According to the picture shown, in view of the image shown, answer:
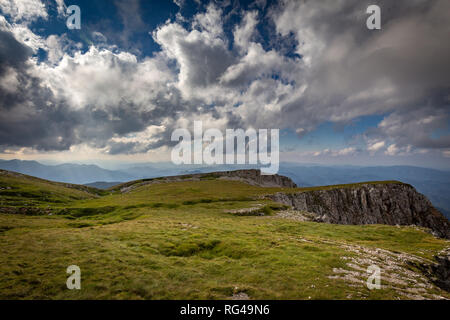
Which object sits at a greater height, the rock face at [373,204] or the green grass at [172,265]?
the green grass at [172,265]

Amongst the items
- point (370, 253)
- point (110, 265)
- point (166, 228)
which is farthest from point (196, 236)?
point (370, 253)

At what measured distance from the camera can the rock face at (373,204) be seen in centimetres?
9350

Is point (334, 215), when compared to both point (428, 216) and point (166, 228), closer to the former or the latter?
point (428, 216)

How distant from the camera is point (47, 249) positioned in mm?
22172

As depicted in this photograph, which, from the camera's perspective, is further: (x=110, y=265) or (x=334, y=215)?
(x=334, y=215)

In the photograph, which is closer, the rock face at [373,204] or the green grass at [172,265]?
the green grass at [172,265]

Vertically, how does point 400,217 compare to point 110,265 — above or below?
below

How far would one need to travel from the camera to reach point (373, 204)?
10062 centimetres

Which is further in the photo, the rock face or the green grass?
the rock face

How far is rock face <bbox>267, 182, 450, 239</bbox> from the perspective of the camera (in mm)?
93500
